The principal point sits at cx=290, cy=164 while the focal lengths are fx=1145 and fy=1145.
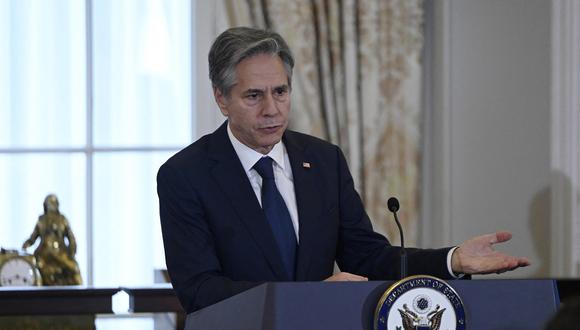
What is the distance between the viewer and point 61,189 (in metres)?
5.95

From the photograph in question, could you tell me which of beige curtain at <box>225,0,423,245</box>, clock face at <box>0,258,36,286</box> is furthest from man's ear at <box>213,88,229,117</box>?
beige curtain at <box>225,0,423,245</box>

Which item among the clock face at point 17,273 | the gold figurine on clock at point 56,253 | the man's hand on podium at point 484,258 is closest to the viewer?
the man's hand on podium at point 484,258

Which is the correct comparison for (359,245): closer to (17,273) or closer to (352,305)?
(352,305)

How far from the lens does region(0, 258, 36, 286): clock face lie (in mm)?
4652

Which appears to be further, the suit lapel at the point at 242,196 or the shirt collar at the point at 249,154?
the shirt collar at the point at 249,154

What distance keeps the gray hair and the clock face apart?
2.17m

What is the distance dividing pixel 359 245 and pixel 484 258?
48 centimetres

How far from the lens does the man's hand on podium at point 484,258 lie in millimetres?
2402

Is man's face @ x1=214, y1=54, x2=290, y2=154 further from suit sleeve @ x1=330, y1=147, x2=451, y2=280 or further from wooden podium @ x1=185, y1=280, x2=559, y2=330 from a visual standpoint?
wooden podium @ x1=185, y1=280, x2=559, y2=330

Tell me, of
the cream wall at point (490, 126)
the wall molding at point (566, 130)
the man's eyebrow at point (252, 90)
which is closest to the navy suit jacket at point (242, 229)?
the man's eyebrow at point (252, 90)

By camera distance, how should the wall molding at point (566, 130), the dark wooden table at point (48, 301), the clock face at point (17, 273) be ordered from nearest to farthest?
the dark wooden table at point (48, 301), the clock face at point (17, 273), the wall molding at point (566, 130)

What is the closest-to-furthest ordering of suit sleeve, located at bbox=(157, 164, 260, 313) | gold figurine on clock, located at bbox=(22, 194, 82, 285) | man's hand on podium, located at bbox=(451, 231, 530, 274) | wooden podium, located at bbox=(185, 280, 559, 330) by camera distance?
1. wooden podium, located at bbox=(185, 280, 559, 330)
2. man's hand on podium, located at bbox=(451, 231, 530, 274)
3. suit sleeve, located at bbox=(157, 164, 260, 313)
4. gold figurine on clock, located at bbox=(22, 194, 82, 285)

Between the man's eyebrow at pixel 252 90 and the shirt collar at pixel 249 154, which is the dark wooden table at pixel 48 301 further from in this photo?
the man's eyebrow at pixel 252 90

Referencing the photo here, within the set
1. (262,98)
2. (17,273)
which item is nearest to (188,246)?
(262,98)
